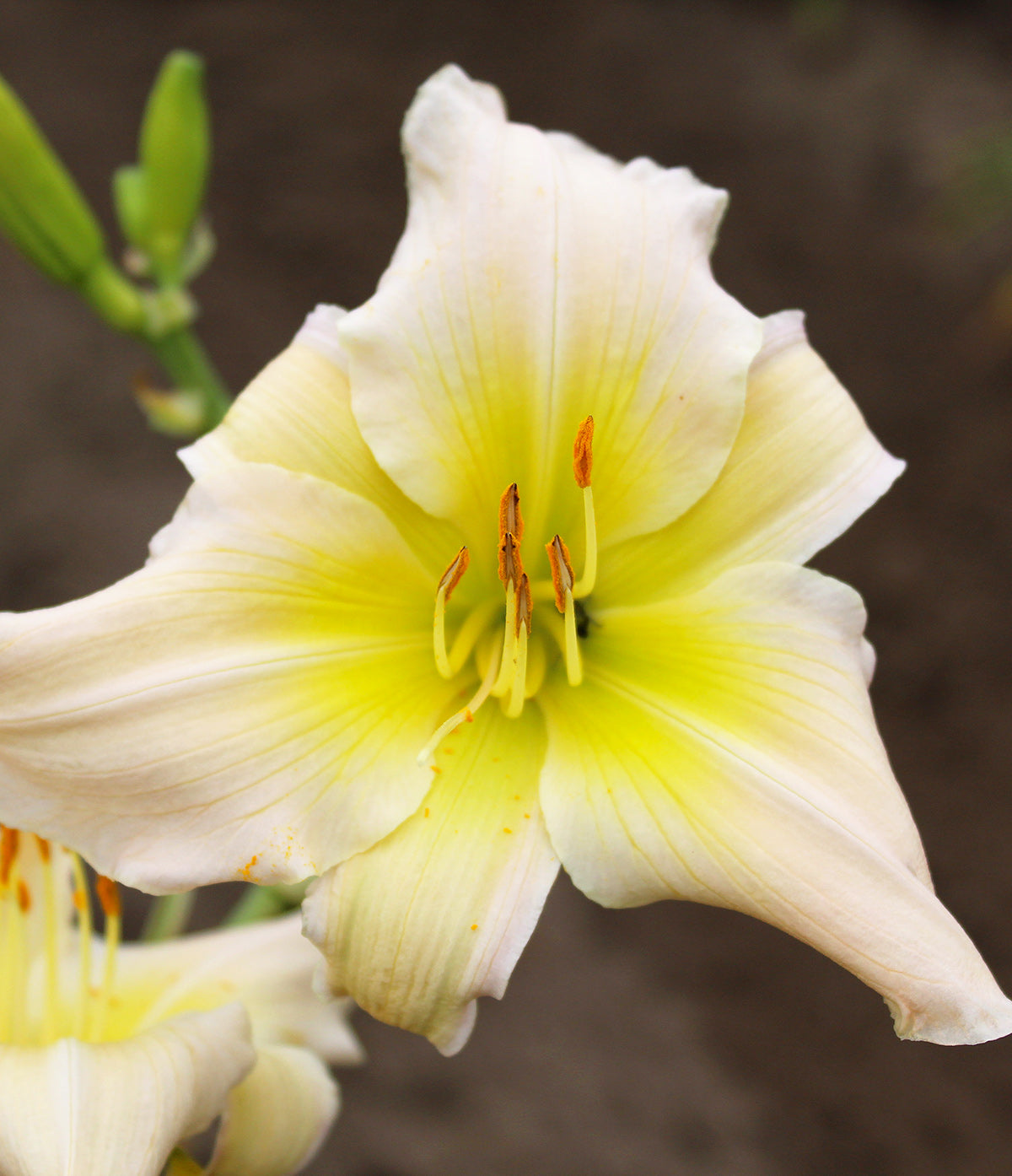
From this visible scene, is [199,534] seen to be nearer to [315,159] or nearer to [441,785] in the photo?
[441,785]

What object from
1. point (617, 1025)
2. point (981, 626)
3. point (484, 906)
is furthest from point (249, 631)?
point (981, 626)

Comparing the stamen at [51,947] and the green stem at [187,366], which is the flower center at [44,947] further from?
the green stem at [187,366]

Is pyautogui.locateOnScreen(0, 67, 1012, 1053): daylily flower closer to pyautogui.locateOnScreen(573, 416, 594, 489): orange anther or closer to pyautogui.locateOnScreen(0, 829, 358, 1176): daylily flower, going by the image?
pyautogui.locateOnScreen(573, 416, 594, 489): orange anther

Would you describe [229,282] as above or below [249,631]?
below

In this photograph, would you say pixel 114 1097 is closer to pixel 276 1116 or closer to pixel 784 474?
pixel 276 1116

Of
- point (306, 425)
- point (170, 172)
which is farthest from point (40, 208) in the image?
point (306, 425)

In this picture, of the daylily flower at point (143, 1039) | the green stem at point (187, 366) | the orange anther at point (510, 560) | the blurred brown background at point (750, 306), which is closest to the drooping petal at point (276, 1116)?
the daylily flower at point (143, 1039)
